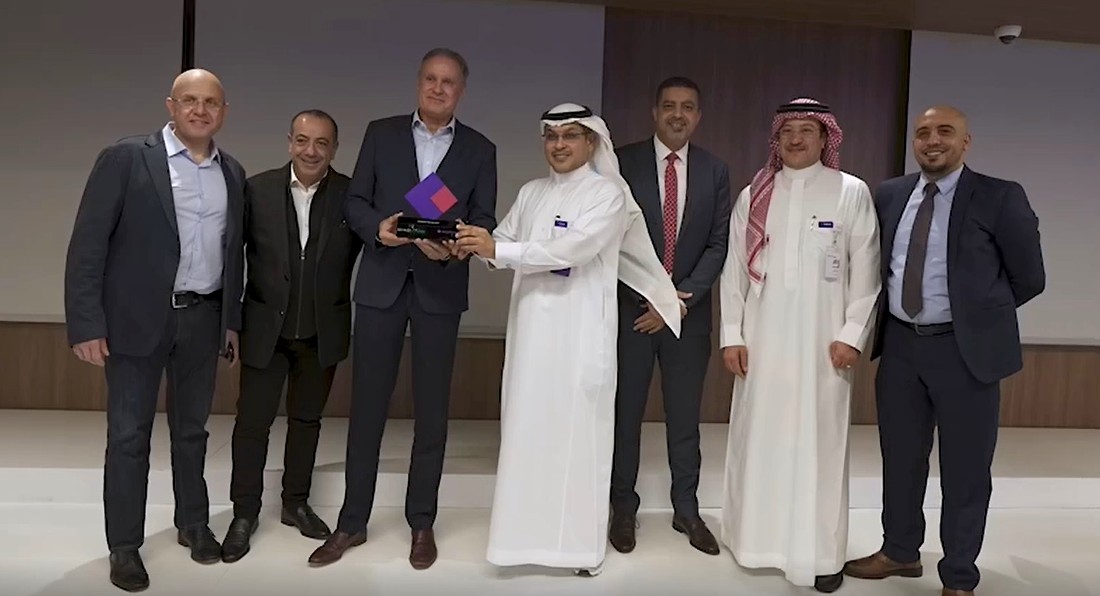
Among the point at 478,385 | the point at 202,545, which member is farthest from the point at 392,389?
the point at 478,385

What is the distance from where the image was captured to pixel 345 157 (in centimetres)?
504

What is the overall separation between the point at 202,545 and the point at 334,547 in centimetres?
47

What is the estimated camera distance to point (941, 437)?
3227 millimetres

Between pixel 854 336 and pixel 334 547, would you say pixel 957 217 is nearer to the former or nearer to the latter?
pixel 854 336

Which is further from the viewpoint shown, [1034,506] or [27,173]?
[27,173]

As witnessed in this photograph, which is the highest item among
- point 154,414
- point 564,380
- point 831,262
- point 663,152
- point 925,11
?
point 925,11

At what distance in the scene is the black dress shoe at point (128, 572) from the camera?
304 centimetres

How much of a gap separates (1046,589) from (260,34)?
453cm

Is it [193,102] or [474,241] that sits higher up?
[193,102]

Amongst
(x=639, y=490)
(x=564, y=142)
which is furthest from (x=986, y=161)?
(x=564, y=142)

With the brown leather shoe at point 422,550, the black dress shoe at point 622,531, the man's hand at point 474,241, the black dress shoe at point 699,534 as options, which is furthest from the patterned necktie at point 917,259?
the brown leather shoe at point 422,550

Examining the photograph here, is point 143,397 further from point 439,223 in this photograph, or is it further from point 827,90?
point 827,90

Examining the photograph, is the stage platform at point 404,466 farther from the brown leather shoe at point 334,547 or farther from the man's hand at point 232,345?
the man's hand at point 232,345

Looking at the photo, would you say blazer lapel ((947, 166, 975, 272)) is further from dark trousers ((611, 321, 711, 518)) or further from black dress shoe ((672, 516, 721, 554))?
black dress shoe ((672, 516, 721, 554))
